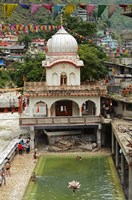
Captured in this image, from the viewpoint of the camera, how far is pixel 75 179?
29.3 meters

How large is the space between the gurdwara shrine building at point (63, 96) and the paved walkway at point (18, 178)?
139 inches

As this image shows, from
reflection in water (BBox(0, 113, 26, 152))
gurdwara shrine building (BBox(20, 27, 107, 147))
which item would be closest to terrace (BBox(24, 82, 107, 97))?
gurdwara shrine building (BBox(20, 27, 107, 147))

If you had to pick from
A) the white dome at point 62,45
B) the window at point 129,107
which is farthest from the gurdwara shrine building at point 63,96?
the window at point 129,107

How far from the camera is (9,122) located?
51.6 m

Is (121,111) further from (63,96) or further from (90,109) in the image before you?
(63,96)

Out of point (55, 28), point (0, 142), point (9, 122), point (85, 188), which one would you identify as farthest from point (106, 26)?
point (85, 188)

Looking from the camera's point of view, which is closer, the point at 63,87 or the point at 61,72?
the point at 63,87

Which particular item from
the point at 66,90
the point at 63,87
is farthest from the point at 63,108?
the point at 66,90

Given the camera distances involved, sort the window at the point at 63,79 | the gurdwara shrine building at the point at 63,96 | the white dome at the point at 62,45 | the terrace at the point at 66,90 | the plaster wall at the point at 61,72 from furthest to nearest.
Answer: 1. the white dome at the point at 62,45
2. the window at the point at 63,79
3. the plaster wall at the point at 61,72
4. the terrace at the point at 66,90
5. the gurdwara shrine building at the point at 63,96

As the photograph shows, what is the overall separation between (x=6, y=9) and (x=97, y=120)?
1267cm

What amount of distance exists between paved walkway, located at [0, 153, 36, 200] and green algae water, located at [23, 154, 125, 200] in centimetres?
49

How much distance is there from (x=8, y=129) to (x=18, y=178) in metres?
18.2

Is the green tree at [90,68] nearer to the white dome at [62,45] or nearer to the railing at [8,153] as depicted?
the white dome at [62,45]

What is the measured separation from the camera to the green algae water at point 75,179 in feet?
84.6
